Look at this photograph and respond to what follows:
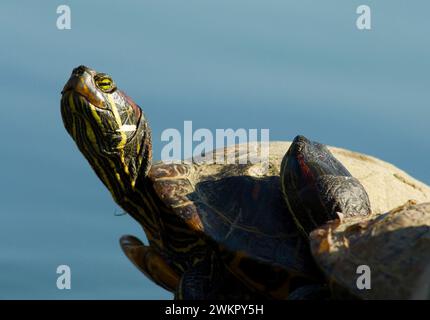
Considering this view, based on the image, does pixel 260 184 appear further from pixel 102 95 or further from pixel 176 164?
pixel 102 95

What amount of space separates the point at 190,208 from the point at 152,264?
1057 millimetres

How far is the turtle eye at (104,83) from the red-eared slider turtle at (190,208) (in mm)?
12

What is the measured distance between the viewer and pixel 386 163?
1280cm

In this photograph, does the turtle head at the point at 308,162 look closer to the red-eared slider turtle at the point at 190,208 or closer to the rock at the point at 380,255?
the red-eared slider turtle at the point at 190,208

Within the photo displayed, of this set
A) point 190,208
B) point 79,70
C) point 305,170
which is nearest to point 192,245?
point 190,208

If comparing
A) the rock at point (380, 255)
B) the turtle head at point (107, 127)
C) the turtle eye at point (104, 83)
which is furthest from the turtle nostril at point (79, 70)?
the rock at point (380, 255)

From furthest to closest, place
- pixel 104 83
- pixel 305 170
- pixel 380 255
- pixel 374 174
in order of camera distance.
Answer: pixel 374 174
pixel 104 83
pixel 305 170
pixel 380 255

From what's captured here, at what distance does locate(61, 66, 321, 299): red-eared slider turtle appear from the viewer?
9.82 m

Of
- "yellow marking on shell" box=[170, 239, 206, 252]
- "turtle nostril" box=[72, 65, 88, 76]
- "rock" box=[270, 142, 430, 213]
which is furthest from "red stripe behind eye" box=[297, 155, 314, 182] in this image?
"turtle nostril" box=[72, 65, 88, 76]

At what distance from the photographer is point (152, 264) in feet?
35.6

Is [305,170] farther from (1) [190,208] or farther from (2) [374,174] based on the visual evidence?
(2) [374,174]

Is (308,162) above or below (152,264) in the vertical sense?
above

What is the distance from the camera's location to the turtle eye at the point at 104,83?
34.5 ft
